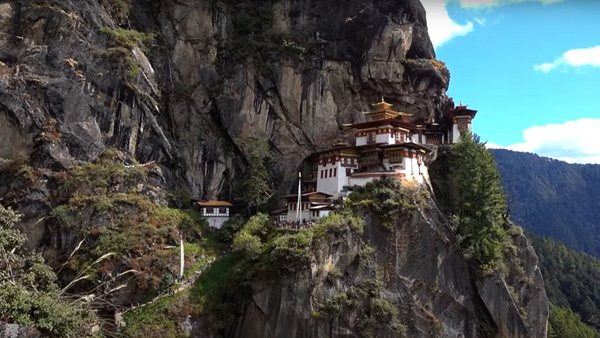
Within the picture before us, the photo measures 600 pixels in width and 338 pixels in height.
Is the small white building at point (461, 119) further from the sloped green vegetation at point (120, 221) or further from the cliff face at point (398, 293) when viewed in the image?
the sloped green vegetation at point (120, 221)

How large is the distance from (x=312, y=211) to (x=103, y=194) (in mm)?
16398

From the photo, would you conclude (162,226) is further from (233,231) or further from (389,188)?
(389,188)

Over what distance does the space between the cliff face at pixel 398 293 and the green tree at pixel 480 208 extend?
5.59ft

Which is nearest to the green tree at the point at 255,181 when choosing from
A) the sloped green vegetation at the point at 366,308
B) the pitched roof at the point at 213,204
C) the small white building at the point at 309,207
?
the pitched roof at the point at 213,204

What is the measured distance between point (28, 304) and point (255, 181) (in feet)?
81.7

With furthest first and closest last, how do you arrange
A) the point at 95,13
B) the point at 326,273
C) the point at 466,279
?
the point at 95,13
the point at 466,279
the point at 326,273

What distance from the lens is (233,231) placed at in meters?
41.0

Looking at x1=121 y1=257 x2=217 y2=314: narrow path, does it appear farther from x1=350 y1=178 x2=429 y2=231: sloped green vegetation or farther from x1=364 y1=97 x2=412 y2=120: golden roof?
x1=364 y1=97 x2=412 y2=120: golden roof

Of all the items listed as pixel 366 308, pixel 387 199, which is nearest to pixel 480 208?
→ pixel 387 199

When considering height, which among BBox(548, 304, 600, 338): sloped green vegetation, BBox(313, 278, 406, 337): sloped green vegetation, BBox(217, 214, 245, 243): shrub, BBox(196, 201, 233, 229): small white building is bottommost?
BBox(548, 304, 600, 338): sloped green vegetation

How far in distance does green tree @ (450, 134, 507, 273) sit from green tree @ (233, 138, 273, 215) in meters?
17.0

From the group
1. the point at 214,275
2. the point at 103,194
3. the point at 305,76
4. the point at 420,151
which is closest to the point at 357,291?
the point at 214,275

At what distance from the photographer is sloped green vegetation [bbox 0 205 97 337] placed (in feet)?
64.1

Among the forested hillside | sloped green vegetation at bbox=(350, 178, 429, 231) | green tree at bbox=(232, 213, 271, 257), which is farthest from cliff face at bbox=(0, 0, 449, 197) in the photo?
the forested hillside
